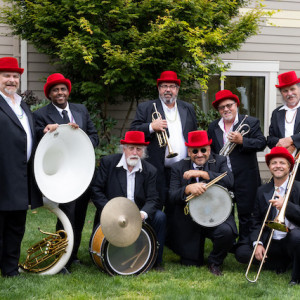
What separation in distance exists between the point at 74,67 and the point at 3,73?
10.4 feet

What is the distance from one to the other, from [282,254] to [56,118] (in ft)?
7.80

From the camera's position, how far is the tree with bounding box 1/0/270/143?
23.0 ft

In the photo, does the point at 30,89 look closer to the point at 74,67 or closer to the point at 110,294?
the point at 74,67

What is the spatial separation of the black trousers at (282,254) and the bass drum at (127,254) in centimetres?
83

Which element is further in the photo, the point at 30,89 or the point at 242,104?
the point at 242,104

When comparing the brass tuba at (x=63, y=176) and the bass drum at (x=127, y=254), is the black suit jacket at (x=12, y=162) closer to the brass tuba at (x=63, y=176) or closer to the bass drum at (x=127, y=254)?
the brass tuba at (x=63, y=176)

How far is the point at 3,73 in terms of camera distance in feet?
13.9

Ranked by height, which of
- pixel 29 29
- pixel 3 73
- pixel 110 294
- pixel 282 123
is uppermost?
pixel 29 29

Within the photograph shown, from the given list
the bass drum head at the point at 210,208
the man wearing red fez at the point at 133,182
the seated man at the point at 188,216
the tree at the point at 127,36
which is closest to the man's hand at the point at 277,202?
the bass drum head at the point at 210,208

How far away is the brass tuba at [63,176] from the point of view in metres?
4.41

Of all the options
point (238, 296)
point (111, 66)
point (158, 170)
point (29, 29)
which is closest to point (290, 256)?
point (238, 296)

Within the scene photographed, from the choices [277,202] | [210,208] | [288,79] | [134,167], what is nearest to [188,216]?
[210,208]

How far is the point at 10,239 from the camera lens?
433cm

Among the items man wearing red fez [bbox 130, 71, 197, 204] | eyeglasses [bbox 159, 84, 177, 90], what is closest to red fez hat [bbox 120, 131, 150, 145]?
man wearing red fez [bbox 130, 71, 197, 204]
